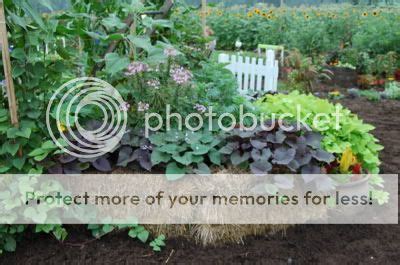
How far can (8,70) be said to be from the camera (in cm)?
244

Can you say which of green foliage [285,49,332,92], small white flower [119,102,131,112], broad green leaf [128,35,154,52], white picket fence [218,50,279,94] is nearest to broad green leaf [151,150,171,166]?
small white flower [119,102,131,112]

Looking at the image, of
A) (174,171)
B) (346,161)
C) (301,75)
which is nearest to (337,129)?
(346,161)

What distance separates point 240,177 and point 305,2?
1850 cm

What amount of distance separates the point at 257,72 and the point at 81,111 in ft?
11.1

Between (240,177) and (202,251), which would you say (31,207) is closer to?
(202,251)

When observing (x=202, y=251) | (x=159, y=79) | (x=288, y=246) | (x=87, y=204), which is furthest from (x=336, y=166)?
(x=87, y=204)

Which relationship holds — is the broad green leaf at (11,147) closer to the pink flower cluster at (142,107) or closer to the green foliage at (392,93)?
the pink flower cluster at (142,107)

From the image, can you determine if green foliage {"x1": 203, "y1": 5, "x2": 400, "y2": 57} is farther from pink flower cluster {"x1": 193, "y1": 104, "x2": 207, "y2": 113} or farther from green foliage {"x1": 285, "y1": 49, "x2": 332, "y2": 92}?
pink flower cluster {"x1": 193, "y1": 104, "x2": 207, "y2": 113}

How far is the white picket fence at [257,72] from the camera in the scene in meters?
5.73

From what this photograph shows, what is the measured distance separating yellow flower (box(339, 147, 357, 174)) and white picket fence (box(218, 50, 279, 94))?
2610 millimetres

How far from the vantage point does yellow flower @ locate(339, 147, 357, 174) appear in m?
2.98

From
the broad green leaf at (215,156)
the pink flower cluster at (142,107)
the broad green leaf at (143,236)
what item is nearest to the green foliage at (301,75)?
the broad green leaf at (215,156)

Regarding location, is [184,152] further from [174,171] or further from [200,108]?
[200,108]

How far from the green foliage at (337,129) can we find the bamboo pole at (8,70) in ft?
5.85
